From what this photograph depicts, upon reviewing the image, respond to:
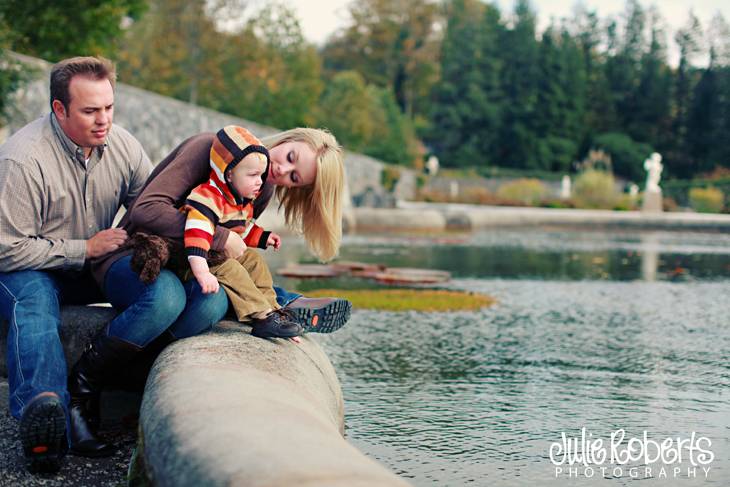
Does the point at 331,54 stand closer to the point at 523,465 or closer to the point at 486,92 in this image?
the point at 486,92

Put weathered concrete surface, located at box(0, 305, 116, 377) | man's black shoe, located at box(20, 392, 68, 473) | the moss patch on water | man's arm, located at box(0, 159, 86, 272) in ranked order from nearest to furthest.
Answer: man's black shoe, located at box(20, 392, 68, 473)
man's arm, located at box(0, 159, 86, 272)
weathered concrete surface, located at box(0, 305, 116, 377)
the moss patch on water

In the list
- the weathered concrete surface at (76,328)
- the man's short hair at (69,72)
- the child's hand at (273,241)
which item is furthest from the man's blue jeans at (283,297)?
the man's short hair at (69,72)

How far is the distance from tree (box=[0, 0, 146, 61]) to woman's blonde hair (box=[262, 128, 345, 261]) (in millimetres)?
13107

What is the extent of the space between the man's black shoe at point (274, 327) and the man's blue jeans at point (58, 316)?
0.43ft

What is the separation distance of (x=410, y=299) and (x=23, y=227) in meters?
4.47

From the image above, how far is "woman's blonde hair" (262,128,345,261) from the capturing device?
3.49 m

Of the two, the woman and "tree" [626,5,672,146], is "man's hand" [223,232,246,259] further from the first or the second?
"tree" [626,5,672,146]

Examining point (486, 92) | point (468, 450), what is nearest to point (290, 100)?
point (486, 92)

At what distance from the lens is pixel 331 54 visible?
6712 cm

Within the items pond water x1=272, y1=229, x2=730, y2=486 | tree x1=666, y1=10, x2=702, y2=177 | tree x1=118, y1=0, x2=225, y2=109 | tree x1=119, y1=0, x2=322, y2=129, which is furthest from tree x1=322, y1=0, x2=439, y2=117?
pond water x1=272, y1=229, x2=730, y2=486

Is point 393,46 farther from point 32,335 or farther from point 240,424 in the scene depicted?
point 240,424

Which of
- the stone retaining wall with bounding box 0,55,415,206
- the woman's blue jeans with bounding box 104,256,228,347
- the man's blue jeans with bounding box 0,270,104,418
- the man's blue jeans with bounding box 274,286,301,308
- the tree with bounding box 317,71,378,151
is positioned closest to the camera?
the man's blue jeans with bounding box 0,270,104,418

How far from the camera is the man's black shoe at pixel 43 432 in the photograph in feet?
8.34

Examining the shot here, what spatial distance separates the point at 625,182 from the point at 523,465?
4946cm
